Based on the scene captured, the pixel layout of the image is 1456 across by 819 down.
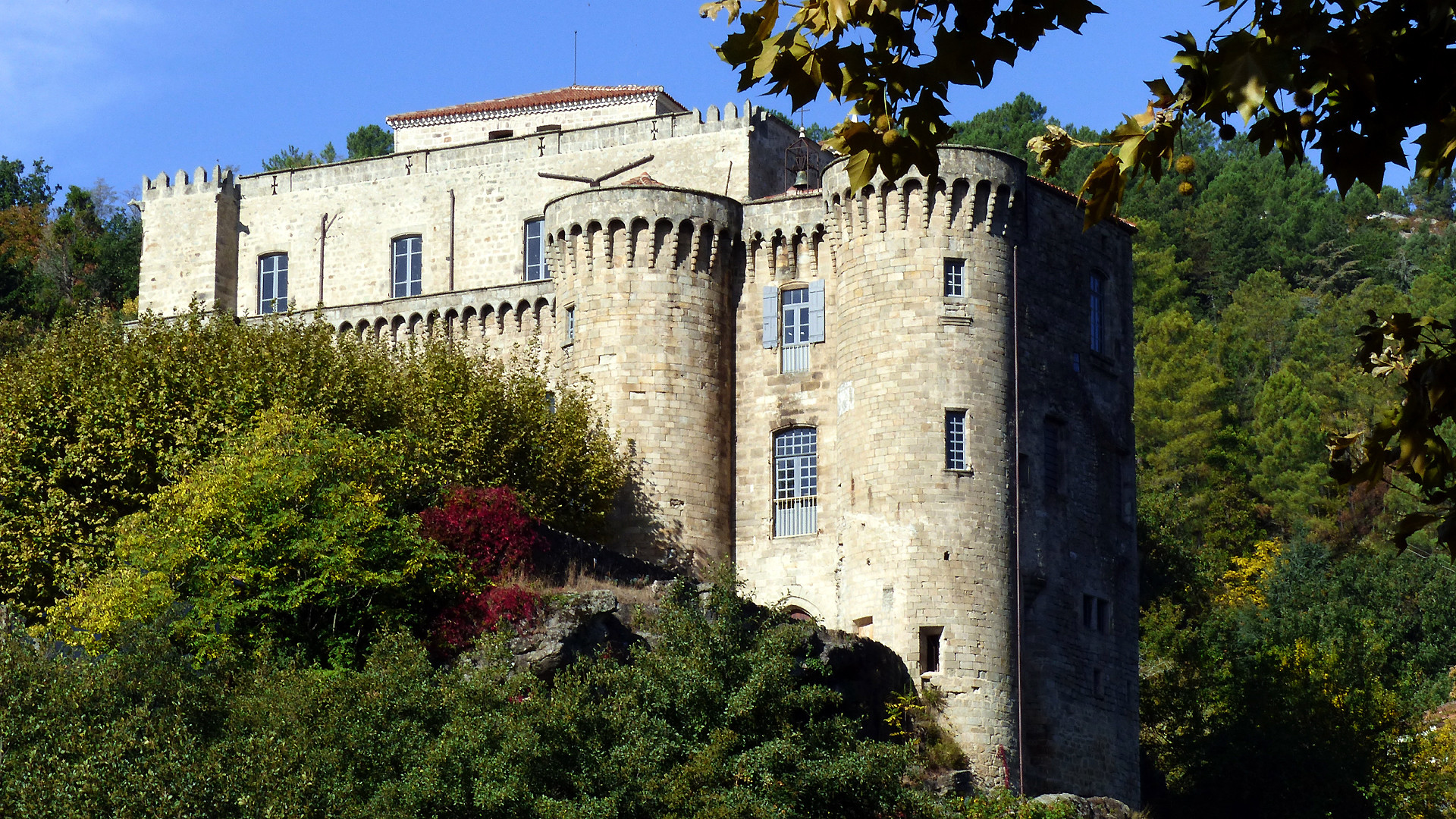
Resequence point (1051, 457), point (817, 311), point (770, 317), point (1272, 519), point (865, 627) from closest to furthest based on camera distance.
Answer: point (865, 627) → point (1051, 457) → point (817, 311) → point (770, 317) → point (1272, 519)

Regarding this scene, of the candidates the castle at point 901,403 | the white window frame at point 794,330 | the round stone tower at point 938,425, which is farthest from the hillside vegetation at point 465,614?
the white window frame at point 794,330

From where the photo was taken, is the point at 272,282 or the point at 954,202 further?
the point at 272,282

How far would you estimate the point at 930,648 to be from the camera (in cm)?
3853

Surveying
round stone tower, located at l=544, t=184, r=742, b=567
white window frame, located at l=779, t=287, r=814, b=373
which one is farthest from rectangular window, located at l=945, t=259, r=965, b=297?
round stone tower, located at l=544, t=184, r=742, b=567

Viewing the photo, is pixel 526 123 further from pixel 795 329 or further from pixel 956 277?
pixel 956 277

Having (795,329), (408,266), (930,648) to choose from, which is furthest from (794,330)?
(408,266)

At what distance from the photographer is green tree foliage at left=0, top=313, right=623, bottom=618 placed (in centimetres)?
→ 3819

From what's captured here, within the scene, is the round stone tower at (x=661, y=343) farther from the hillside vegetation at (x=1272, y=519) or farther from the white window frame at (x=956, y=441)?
the hillside vegetation at (x=1272, y=519)

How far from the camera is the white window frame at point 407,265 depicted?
53.7 metres

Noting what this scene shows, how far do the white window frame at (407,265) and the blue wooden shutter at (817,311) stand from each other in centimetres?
1438

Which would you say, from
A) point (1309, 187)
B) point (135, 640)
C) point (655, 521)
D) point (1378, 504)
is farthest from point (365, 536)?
point (1309, 187)

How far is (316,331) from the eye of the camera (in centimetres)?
4341

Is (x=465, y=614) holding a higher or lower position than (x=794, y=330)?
lower

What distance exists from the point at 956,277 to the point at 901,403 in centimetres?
299
